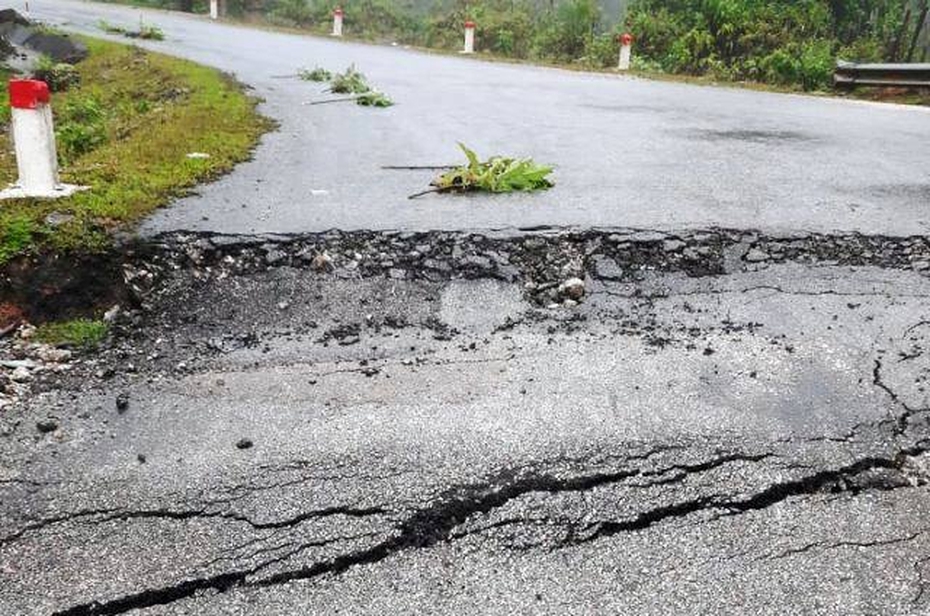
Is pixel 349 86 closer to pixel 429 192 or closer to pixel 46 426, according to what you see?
pixel 429 192

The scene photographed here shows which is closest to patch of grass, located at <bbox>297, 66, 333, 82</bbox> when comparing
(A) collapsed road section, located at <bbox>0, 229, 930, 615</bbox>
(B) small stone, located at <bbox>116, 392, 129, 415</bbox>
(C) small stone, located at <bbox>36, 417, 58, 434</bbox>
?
(A) collapsed road section, located at <bbox>0, 229, 930, 615</bbox>

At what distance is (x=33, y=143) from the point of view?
429 cm

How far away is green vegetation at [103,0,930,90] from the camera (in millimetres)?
13836

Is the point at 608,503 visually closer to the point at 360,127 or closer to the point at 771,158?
the point at 771,158

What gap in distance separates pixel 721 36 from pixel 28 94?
14107mm

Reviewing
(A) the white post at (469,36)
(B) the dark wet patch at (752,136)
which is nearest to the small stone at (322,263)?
(B) the dark wet patch at (752,136)

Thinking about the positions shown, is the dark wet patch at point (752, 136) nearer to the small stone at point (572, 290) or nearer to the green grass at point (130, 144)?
the small stone at point (572, 290)

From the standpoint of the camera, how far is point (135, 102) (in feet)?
30.2

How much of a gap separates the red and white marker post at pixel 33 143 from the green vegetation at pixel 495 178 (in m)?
2.22

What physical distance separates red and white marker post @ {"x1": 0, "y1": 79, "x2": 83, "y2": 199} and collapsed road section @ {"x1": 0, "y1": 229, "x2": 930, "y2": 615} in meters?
0.97

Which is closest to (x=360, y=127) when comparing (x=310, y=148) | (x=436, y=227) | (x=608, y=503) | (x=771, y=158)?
(x=310, y=148)

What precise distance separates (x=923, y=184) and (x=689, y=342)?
3.48 meters

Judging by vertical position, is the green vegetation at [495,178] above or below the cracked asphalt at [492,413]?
above

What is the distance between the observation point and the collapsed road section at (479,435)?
6.89 ft
